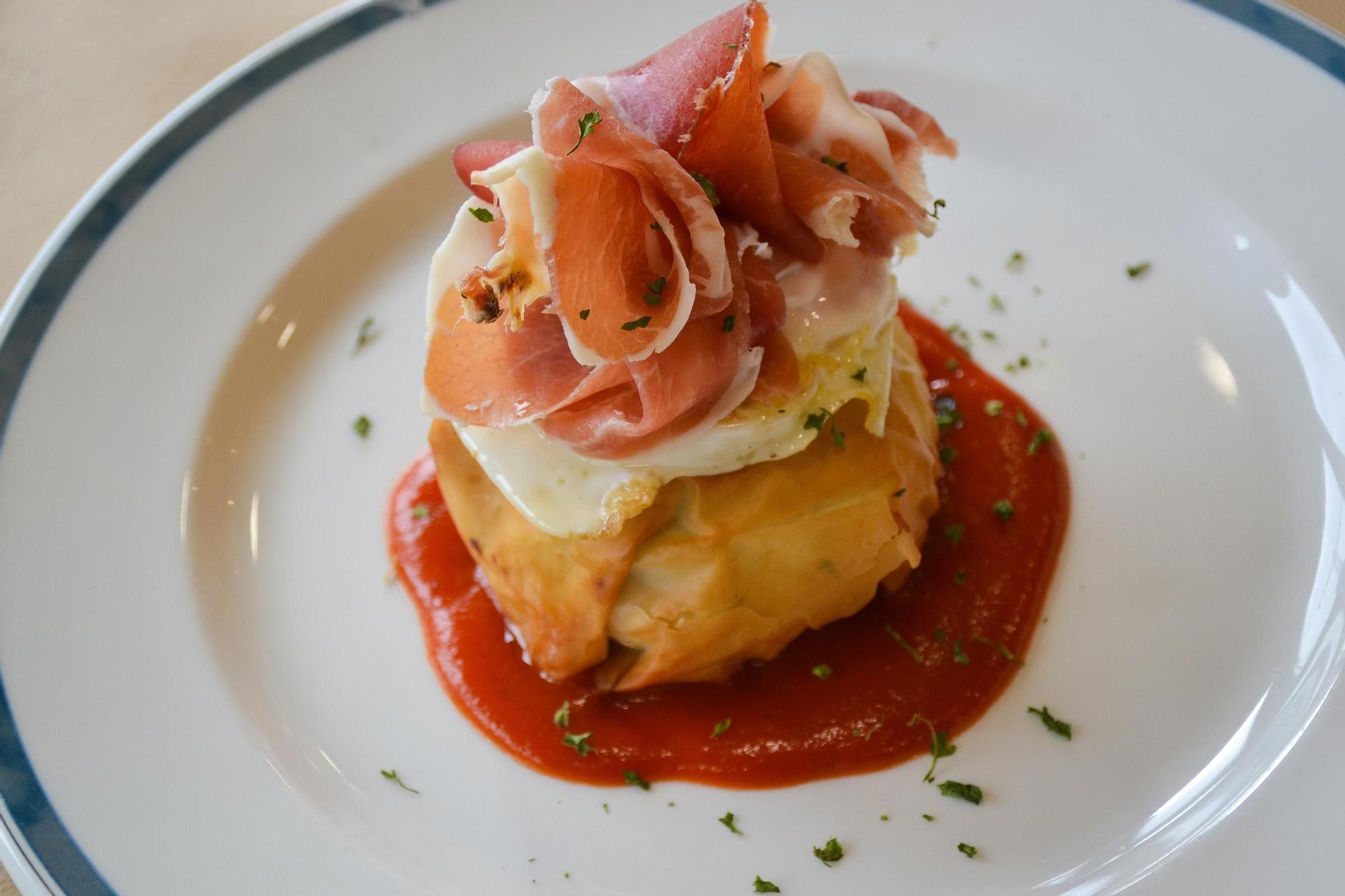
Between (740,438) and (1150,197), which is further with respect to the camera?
(1150,197)

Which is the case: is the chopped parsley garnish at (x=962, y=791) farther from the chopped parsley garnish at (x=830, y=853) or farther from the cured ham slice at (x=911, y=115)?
the cured ham slice at (x=911, y=115)

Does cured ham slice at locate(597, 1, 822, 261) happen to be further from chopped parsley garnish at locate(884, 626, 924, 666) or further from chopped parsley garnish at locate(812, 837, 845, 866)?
chopped parsley garnish at locate(812, 837, 845, 866)

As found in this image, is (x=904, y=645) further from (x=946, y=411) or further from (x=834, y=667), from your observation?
(x=946, y=411)

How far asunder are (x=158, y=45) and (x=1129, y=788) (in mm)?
4754

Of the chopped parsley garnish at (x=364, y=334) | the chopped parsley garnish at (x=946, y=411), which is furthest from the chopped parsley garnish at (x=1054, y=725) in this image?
the chopped parsley garnish at (x=364, y=334)

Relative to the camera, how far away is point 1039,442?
3119mm

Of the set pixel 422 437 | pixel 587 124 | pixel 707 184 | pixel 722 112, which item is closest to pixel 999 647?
pixel 707 184

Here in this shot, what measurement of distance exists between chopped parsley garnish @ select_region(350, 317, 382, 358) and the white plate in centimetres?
4

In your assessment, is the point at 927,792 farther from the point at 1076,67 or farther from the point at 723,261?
the point at 1076,67

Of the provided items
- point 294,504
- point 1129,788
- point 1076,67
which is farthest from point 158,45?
point 1129,788

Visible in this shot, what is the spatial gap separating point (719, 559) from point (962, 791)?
2.65 feet

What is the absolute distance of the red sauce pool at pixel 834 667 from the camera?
2.68m

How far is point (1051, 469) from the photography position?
3.07 m

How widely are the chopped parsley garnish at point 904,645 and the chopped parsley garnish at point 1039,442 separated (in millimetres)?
708
